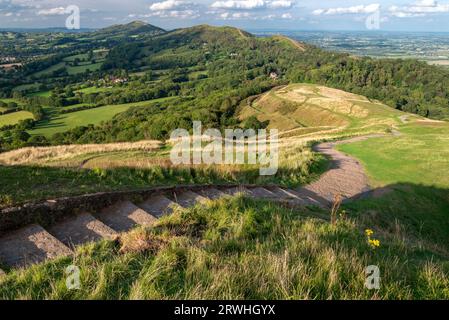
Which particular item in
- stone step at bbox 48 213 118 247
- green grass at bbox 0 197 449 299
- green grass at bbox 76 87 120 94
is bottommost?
stone step at bbox 48 213 118 247

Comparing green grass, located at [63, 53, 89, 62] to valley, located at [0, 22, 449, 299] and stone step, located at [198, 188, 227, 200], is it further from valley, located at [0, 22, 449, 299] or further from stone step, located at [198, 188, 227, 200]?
stone step, located at [198, 188, 227, 200]

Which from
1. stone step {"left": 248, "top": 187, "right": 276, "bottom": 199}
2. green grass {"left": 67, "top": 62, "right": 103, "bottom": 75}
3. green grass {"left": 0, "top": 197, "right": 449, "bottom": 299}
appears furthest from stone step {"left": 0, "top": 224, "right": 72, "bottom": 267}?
green grass {"left": 67, "top": 62, "right": 103, "bottom": 75}

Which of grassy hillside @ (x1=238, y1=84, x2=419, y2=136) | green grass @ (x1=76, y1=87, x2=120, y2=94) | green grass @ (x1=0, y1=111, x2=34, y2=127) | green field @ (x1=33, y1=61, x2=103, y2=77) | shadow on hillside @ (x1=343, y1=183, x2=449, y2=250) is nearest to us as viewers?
shadow on hillside @ (x1=343, y1=183, x2=449, y2=250)

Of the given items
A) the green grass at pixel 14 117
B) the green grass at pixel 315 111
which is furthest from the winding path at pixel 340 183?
the green grass at pixel 14 117

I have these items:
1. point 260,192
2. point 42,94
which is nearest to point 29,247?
point 260,192

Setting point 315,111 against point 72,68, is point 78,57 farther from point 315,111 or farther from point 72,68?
point 315,111
